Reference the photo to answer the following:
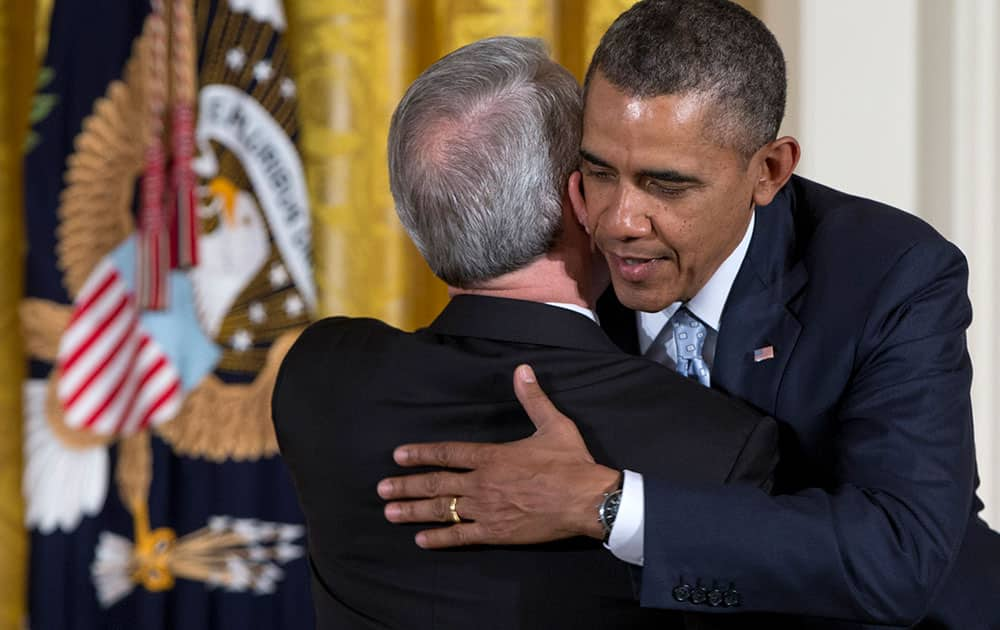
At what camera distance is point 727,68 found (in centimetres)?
135

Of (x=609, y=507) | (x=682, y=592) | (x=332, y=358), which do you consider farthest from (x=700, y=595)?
(x=332, y=358)

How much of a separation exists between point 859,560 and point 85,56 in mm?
2010

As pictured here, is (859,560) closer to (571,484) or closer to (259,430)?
(571,484)

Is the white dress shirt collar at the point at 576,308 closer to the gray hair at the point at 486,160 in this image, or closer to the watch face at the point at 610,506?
the gray hair at the point at 486,160

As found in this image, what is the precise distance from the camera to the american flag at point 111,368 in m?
2.65

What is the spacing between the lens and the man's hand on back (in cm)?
124

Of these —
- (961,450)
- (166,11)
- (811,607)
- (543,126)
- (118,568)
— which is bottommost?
(118,568)

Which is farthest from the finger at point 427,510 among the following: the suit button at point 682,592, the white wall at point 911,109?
the white wall at point 911,109

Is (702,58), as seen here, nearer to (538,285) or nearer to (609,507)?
(538,285)

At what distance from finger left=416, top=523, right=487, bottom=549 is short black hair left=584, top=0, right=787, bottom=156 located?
493 millimetres

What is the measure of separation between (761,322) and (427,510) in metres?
0.51

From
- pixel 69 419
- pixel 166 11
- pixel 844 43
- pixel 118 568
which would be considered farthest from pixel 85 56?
pixel 844 43

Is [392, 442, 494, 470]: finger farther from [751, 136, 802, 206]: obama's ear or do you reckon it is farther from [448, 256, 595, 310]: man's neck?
[751, 136, 802, 206]: obama's ear

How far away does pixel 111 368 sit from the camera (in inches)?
104
